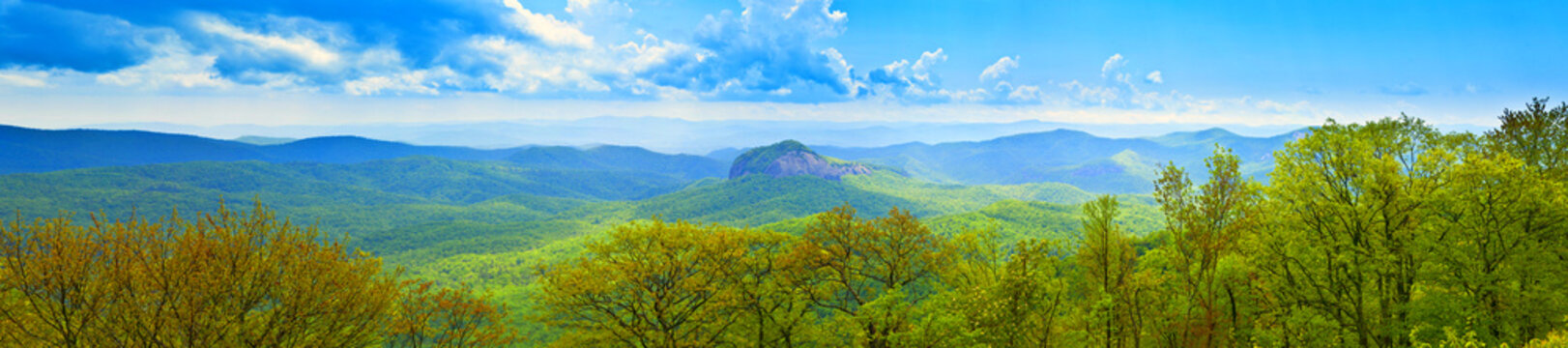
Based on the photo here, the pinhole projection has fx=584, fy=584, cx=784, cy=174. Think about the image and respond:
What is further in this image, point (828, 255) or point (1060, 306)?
point (828, 255)

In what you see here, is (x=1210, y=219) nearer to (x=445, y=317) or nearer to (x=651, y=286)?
(x=651, y=286)

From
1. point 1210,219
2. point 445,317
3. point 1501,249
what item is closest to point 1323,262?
point 1210,219

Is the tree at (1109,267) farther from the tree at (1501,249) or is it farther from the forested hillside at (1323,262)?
the tree at (1501,249)

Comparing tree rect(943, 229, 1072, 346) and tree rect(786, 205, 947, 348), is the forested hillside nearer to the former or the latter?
tree rect(943, 229, 1072, 346)

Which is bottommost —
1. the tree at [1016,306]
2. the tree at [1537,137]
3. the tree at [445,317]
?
the tree at [445,317]

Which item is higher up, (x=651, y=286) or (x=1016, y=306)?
(x=1016, y=306)

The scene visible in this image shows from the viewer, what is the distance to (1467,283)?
16.9m

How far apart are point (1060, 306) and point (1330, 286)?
8010mm

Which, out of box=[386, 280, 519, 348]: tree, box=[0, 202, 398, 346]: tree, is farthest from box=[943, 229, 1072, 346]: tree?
box=[0, 202, 398, 346]: tree

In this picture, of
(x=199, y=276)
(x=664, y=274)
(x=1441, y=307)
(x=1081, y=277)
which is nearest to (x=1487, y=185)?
(x=1441, y=307)

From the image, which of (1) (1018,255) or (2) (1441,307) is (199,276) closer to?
(1) (1018,255)

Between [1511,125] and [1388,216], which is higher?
[1511,125]

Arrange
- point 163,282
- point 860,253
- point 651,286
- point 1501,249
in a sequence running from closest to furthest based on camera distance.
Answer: point 163,282
point 1501,249
point 651,286
point 860,253

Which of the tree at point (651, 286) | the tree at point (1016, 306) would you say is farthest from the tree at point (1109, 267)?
the tree at point (651, 286)
